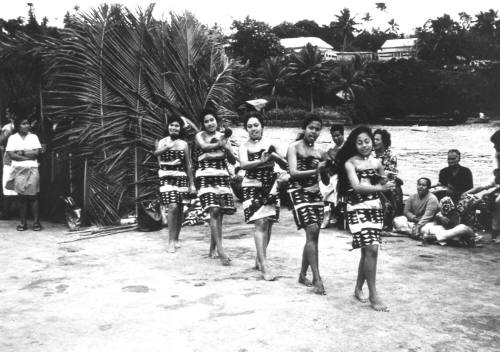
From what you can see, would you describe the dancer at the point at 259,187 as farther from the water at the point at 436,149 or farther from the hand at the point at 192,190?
the water at the point at 436,149

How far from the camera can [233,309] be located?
4.57 meters

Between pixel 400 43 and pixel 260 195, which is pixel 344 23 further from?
pixel 260 195

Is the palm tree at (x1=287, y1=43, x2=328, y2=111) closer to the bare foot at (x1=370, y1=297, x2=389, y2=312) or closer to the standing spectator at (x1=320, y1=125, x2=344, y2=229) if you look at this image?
the standing spectator at (x1=320, y1=125, x2=344, y2=229)

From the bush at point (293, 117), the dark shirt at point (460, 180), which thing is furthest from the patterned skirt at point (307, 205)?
the bush at point (293, 117)

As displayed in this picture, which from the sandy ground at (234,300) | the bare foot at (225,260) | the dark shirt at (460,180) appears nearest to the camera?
the sandy ground at (234,300)

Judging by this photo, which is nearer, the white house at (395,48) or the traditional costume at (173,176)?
the traditional costume at (173,176)

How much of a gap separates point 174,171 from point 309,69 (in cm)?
4380

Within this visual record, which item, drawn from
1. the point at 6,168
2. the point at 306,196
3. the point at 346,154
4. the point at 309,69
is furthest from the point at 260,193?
the point at 309,69

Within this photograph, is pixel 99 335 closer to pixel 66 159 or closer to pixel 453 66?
pixel 66 159

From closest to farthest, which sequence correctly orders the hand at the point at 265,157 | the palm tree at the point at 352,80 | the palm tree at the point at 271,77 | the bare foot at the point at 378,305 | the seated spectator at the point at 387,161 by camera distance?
the bare foot at the point at 378,305 → the hand at the point at 265,157 → the seated spectator at the point at 387,161 → the palm tree at the point at 352,80 → the palm tree at the point at 271,77

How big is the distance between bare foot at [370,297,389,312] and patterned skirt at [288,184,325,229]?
0.80 metres

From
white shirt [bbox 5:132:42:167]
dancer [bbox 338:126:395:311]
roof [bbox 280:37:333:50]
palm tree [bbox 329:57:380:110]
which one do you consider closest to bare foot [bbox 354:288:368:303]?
dancer [bbox 338:126:395:311]

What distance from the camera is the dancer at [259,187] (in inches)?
215

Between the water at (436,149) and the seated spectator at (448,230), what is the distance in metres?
5.57
